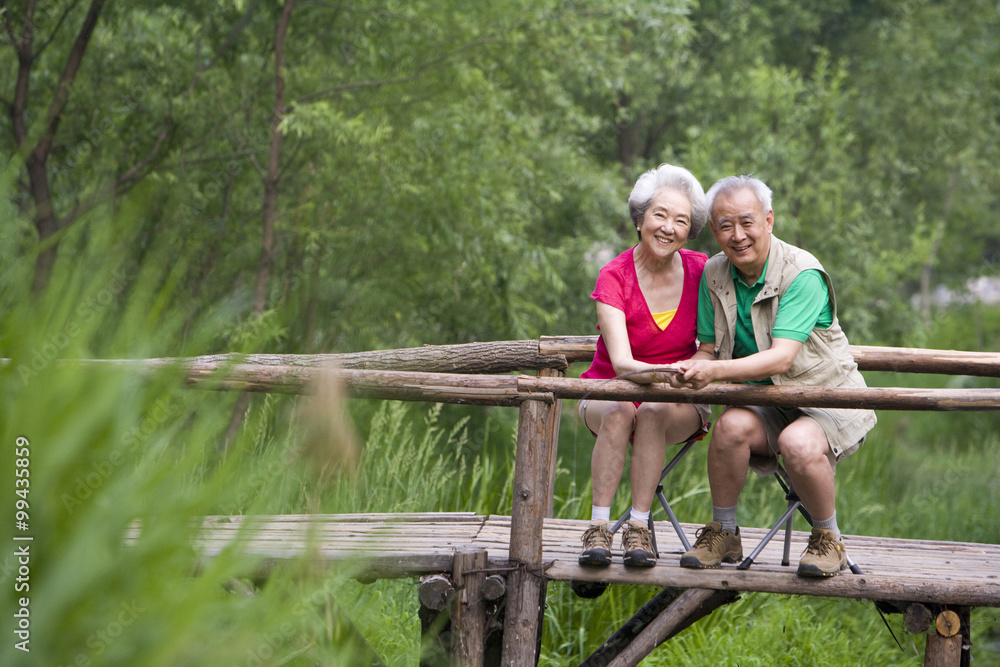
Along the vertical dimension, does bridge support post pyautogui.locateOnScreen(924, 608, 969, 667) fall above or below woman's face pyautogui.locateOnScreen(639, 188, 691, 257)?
below

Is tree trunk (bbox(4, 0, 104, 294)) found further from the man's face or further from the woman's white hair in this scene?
the man's face

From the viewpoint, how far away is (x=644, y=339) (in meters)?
3.17

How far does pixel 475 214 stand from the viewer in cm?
642

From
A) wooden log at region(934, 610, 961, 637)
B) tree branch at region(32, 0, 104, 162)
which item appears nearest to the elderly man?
wooden log at region(934, 610, 961, 637)

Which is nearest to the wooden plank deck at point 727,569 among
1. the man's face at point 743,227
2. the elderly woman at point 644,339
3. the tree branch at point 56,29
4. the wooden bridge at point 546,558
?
the wooden bridge at point 546,558

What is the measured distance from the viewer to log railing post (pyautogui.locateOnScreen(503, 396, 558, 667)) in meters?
2.97

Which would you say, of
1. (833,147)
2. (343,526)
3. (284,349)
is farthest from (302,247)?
(833,147)

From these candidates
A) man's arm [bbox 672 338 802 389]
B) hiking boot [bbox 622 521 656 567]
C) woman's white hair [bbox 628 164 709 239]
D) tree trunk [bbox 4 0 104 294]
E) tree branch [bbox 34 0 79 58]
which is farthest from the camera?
tree branch [bbox 34 0 79 58]

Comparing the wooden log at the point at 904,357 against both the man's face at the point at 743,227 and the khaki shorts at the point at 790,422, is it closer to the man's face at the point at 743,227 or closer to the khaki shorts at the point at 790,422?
the khaki shorts at the point at 790,422

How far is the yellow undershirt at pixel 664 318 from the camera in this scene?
317 cm

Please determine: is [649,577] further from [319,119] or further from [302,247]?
[302,247]

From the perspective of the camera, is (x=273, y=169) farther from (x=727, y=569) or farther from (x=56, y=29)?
(x=727, y=569)

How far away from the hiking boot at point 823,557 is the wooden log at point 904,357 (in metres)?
0.83

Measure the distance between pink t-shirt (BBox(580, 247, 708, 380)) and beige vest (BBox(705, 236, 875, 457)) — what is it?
0.11 meters
